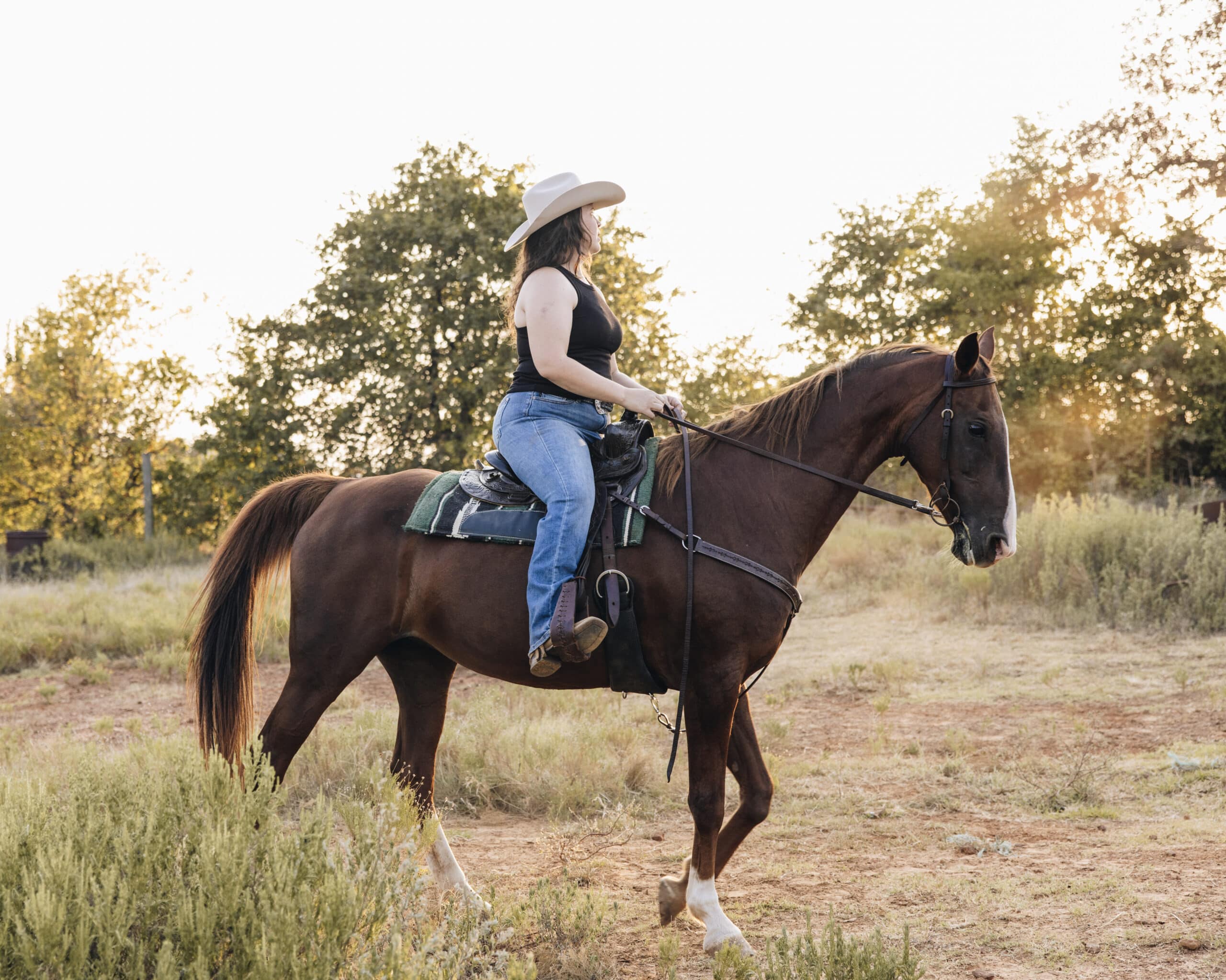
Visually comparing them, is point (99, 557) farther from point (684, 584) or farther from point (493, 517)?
point (684, 584)

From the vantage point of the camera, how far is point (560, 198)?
4.25 meters

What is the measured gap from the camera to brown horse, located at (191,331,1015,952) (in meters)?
3.99

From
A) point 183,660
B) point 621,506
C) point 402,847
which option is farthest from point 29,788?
point 183,660

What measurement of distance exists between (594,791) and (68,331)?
25.2 m

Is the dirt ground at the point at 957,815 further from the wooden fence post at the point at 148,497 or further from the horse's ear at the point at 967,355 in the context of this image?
the wooden fence post at the point at 148,497

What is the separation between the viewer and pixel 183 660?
10695 mm

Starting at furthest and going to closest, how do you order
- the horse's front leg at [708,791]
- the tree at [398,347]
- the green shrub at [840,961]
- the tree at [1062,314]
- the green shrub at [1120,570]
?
the tree at [1062,314] < the tree at [398,347] < the green shrub at [1120,570] < the horse's front leg at [708,791] < the green shrub at [840,961]

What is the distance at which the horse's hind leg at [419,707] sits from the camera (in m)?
4.65

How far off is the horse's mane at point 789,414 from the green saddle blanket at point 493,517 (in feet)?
0.30

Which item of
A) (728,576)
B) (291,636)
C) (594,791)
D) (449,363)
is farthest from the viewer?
(449,363)

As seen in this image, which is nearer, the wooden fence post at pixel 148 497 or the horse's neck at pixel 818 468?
the horse's neck at pixel 818 468

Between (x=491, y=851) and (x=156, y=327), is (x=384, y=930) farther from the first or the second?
(x=156, y=327)

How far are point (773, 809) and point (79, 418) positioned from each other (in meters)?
25.0

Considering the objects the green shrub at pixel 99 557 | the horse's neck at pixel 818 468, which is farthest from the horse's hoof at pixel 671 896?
the green shrub at pixel 99 557
